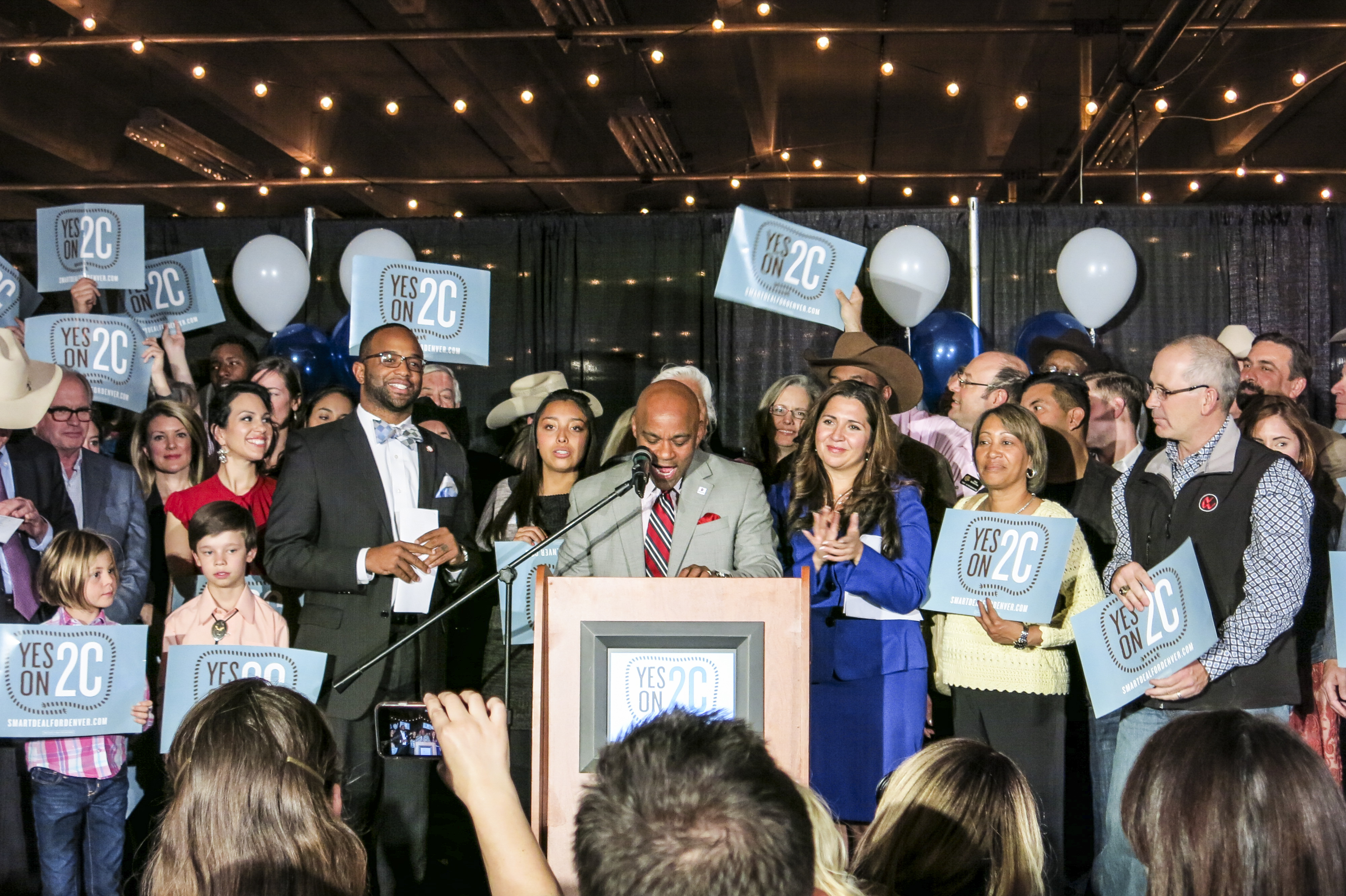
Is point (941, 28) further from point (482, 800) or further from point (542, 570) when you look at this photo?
point (482, 800)

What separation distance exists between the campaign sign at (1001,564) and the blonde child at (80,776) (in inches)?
99.3

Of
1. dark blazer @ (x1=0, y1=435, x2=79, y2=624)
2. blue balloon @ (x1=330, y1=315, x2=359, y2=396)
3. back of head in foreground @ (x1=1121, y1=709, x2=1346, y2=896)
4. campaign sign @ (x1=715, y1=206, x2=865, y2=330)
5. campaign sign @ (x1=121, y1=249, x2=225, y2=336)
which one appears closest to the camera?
back of head in foreground @ (x1=1121, y1=709, x2=1346, y2=896)

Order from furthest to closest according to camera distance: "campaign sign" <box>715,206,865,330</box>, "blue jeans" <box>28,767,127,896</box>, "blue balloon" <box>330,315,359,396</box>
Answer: "blue balloon" <box>330,315,359,396</box> → "campaign sign" <box>715,206,865,330</box> → "blue jeans" <box>28,767,127,896</box>

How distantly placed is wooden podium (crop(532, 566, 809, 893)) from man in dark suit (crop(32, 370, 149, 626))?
7.58 feet

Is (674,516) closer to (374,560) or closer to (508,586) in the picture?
(508,586)

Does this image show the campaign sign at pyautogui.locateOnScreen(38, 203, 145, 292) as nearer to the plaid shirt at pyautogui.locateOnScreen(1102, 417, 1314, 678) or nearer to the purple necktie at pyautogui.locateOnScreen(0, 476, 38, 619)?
the purple necktie at pyautogui.locateOnScreen(0, 476, 38, 619)

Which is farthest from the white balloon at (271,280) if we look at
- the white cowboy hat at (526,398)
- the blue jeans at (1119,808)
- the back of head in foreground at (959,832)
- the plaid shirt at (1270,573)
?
the back of head in foreground at (959,832)

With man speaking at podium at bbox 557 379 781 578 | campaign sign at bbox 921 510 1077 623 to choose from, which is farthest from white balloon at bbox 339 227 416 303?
campaign sign at bbox 921 510 1077 623

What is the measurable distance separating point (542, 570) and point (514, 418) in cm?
359

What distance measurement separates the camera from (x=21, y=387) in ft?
14.1

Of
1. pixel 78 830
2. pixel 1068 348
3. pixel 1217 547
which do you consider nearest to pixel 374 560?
pixel 78 830

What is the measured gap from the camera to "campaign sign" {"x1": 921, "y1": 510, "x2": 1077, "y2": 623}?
3449 mm

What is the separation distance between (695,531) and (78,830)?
2.22 metres

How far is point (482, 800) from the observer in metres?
1.34
